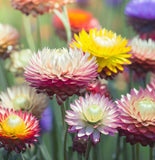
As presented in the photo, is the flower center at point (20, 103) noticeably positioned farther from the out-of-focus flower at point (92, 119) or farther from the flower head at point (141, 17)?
the flower head at point (141, 17)

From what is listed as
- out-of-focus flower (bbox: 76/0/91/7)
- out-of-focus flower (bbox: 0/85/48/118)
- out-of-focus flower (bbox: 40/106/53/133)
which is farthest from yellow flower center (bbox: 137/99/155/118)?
out-of-focus flower (bbox: 76/0/91/7)

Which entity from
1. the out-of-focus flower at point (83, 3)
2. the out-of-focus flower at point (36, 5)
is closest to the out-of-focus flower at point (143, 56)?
the out-of-focus flower at point (36, 5)

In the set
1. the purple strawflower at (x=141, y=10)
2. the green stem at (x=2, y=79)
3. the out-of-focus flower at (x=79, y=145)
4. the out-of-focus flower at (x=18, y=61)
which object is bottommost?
the out-of-focus flower at (x=79, y=145)

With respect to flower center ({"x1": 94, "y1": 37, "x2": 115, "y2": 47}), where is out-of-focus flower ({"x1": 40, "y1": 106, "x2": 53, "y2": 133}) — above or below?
below

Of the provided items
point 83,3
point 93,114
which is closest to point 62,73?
point 93,114

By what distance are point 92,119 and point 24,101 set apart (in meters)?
0.22

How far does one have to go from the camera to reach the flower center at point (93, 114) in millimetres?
667

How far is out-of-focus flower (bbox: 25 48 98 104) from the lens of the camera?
0.69 m

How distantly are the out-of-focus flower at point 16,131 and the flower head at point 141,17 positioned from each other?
630 millimetres

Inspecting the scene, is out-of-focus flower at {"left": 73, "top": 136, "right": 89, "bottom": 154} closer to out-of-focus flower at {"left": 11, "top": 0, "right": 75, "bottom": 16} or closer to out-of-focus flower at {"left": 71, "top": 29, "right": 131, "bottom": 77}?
out-of-focus flower at {"left": 71, "top": 29, "right": 131, "bottom": 77}

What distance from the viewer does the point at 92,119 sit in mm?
673

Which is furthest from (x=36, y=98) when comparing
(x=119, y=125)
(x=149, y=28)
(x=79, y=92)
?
(x=149, y=28)

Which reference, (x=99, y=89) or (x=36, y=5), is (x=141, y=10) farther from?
(x=99, y=89)

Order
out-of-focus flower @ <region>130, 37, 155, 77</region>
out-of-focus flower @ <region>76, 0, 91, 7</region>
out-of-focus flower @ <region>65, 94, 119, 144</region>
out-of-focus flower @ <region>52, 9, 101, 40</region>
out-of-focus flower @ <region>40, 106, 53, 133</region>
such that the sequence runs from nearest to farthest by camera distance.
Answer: out-of-focus flower @ <region>65, 94, 119, 144</region>, out-of-focus flower @ <region>130, 37, 155, 77</region>, out-of-focus flower @ <region>40, 106, 53, 133</region>, out-of-focus flower @ <region>52, 9, 101, 40</region>, out-of-focus flower @ <region>76, 0, 91, 7</region>
